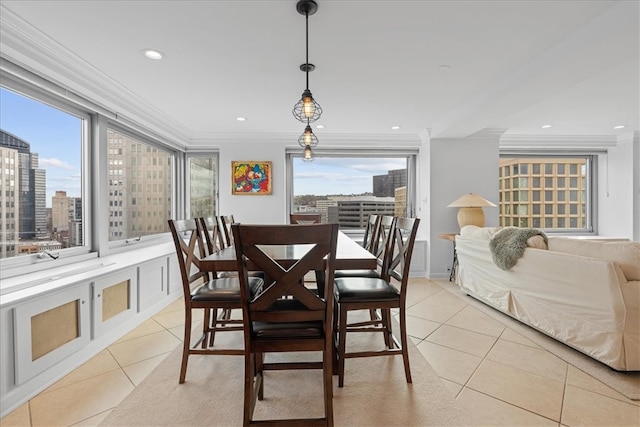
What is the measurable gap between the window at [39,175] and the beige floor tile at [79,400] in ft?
3.60

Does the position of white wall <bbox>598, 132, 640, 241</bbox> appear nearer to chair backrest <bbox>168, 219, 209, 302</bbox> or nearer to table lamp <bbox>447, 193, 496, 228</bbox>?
table lamp <bbox>447, 193, 496, 228</bbox>

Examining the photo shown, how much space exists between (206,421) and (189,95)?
3016 mm

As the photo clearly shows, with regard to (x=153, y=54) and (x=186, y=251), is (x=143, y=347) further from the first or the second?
(x=153, y=54)

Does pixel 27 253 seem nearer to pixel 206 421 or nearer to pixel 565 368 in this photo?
pixel 206 421

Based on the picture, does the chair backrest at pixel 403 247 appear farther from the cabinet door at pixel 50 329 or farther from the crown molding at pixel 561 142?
the crown molding at pixel 561 142

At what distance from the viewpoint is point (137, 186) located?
156 inches

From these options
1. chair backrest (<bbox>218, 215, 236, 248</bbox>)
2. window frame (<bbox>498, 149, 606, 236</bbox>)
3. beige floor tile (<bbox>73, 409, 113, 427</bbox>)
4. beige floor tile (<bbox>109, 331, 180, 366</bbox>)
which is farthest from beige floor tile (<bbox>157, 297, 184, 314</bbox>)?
window frame (<bbox>498, 149, 606, 236</bbox>)

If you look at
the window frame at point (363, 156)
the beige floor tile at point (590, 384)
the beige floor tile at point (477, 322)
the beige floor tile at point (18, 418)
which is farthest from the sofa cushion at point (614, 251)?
the beige floor tile at point (18, 418)

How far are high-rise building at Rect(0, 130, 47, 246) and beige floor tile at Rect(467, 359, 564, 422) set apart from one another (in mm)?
3390

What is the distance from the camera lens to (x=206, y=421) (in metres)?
1.66

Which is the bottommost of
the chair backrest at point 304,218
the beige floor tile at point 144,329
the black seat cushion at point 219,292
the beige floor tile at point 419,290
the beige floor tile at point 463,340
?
the beige floor tile at point 144,329

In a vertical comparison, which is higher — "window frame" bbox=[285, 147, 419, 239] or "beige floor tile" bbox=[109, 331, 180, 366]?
"window frame" bbox=[285, 147, 419, 239]

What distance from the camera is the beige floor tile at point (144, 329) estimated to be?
2.77 m

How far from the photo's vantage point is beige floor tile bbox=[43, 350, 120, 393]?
2.05 meters
